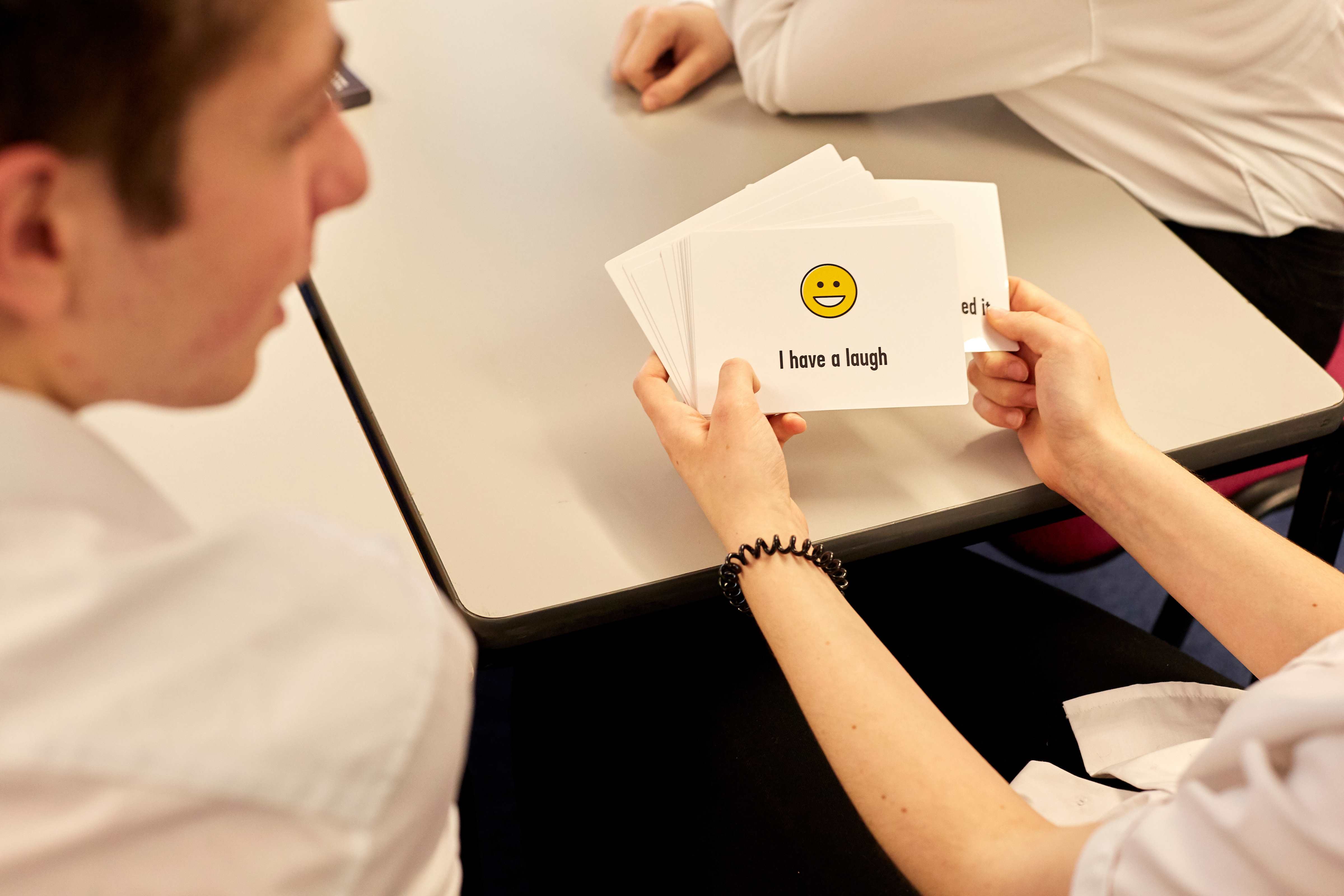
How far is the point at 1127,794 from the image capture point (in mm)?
→ 807

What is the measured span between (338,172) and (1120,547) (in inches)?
39.2

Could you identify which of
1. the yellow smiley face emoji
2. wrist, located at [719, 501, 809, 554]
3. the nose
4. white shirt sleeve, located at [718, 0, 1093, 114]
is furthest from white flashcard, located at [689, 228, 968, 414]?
white shirt sleeve, located at [718, 0, 1093, 114]

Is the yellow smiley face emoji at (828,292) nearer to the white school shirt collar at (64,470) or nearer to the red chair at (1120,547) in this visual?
the red chair at (1120,547)

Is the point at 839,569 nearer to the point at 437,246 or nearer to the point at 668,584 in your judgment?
the point at 668,584

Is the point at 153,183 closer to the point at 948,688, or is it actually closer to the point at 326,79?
the point at 326,79

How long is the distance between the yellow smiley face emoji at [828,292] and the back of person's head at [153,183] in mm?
450

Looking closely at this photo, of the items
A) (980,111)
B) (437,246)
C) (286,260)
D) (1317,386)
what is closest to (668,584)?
(286,260)

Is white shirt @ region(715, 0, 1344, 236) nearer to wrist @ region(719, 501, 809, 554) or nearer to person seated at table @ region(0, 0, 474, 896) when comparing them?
wrist @ region(719, 501, 809, 554)

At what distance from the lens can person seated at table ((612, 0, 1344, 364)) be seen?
1.15 metres

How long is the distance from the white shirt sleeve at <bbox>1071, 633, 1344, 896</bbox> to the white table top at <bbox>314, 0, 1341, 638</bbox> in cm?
33

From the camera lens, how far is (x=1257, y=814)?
0.48m

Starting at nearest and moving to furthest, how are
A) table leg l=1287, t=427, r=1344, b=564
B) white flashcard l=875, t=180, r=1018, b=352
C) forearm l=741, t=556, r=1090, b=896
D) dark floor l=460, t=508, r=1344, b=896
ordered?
forearm l=741, t=556, r=1090, b=896 < white flashcard l=875, t=180, r=1018, b=352 < table leg l=1287, t=427, r=1344, b=564 < dark floor l=460, t=508, r=1344, b=896

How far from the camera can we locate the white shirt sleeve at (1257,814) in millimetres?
460

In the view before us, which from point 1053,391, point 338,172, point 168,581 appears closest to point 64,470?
point 168,581
